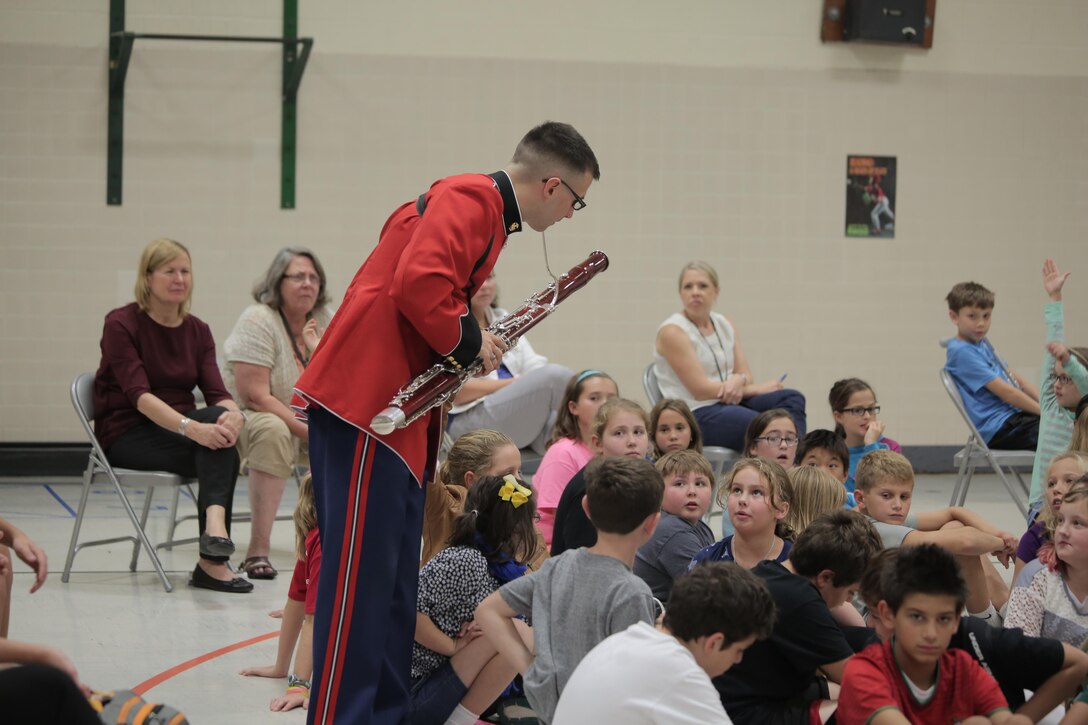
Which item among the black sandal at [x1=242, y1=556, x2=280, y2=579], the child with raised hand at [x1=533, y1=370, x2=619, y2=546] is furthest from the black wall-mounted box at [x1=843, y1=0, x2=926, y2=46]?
the black sandal at [x1=242, y1=556, x2=280, y2=579]

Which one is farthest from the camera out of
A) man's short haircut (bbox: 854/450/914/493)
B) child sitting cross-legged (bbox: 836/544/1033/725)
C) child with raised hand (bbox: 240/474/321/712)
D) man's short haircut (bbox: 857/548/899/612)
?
man's short haircut (bbox: 854/450/914/493)

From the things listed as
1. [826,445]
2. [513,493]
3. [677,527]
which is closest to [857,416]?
[826,445]

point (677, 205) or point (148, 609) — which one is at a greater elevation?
point (677, 205)

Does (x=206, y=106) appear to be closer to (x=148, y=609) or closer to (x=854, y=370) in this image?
(x=148, y=609)

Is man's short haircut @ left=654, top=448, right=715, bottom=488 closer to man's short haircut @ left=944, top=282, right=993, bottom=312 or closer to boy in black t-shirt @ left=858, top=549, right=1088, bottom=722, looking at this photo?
boy in black t-shirt @ left=858, top=549, right=1088, bottom=722

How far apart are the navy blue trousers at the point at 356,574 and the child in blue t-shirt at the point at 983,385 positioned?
174 inches

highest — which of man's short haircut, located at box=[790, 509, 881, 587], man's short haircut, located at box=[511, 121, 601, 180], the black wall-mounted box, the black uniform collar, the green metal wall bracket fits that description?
the black wall-mounted box

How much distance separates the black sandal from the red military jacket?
2.68 m

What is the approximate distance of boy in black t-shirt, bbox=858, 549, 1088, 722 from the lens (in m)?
2.88

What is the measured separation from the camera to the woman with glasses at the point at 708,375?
6.40 m

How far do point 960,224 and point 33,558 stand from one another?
740 centimetres

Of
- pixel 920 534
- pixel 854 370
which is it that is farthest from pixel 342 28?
pixel 920 534

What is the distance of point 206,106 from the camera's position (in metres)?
8.14

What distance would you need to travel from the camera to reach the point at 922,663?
2715mm
